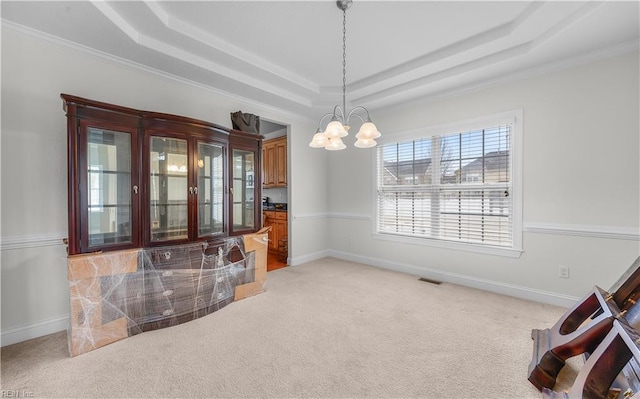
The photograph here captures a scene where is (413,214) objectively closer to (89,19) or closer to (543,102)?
(543,102)

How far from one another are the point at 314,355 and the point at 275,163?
363 centimetres

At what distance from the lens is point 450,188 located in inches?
139

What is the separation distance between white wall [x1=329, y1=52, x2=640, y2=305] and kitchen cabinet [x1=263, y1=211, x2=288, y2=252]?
2695 millimetres

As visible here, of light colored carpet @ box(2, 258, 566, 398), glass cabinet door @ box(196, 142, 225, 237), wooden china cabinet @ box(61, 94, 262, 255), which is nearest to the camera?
light colored carpet @ box(2, 258, 566, 398)

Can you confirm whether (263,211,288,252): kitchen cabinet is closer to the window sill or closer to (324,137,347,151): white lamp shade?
the window sill

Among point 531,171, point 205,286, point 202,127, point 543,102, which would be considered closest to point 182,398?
point 205,286

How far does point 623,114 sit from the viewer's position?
8.04ft

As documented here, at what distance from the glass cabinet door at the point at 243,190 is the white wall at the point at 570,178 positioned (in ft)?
8.76

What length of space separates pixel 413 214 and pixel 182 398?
11.2 ft

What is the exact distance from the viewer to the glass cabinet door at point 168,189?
2.44m

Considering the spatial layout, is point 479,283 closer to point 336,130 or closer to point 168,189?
point 336,130

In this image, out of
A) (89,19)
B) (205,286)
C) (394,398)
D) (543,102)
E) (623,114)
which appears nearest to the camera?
(394,398)

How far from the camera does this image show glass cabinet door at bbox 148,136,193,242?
8.00ft

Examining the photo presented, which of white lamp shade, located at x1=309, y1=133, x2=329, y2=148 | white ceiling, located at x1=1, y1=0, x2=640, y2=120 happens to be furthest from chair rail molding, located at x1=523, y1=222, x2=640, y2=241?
white lamp shade, located at x1=309, y1=133, x2=329, y2=148
